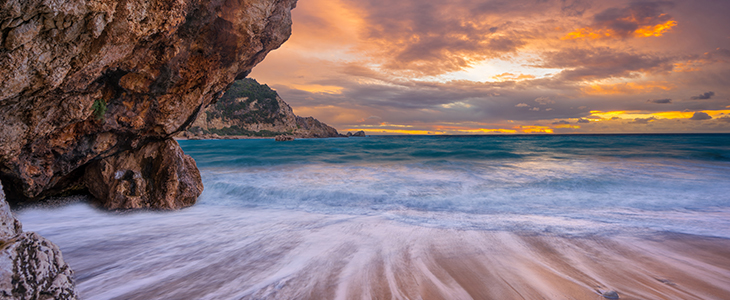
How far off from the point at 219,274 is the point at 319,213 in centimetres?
309

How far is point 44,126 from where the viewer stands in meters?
3.96

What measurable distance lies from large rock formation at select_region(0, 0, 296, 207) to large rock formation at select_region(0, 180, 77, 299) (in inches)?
61.0

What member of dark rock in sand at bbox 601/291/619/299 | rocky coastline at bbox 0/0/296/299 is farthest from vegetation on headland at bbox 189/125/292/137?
dark rock in sand at bbox 601/291/619/299

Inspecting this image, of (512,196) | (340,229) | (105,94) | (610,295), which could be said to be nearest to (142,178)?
(105,94)

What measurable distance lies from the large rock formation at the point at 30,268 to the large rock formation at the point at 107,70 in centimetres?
155

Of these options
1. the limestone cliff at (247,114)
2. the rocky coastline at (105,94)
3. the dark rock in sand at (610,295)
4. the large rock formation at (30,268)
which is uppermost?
the limestone cliff at (247,114)

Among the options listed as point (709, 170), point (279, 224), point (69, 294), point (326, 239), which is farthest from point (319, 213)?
point (709, 170)

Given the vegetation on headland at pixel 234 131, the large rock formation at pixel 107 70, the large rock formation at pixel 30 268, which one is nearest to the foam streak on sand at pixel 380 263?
the large rock formation at pixel 30 268

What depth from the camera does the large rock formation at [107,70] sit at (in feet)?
9.21

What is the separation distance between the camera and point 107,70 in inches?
157

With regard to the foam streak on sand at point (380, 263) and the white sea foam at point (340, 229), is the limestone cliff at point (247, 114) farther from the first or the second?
the foam streak on sand at point (380, 263)

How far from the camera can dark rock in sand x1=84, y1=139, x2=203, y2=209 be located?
580 centimetres

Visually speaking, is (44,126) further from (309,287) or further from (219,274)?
(309,287)

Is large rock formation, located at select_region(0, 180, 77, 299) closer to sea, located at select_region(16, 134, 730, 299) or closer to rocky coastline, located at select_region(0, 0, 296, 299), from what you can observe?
rocky coastline, located at select_region(0, 0, 296, 299)
